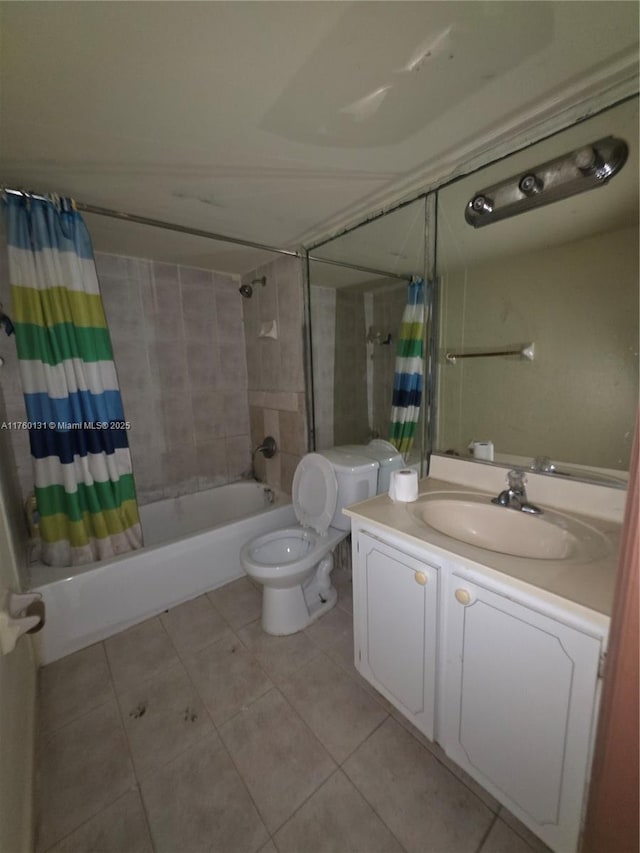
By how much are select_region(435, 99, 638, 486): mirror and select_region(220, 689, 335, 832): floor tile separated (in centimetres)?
127

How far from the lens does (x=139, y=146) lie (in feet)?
3.74

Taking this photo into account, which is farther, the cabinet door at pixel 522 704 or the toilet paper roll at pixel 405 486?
the toilet paper roll at pixel 405 486

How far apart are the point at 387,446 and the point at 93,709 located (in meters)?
1.79

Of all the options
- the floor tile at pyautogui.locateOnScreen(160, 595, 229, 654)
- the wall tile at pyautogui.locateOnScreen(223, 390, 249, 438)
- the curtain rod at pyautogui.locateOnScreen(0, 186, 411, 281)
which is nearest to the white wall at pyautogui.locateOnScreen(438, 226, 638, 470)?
the curtain rod at pyautogui.locateOnScreen(0, 186, 411, 281)

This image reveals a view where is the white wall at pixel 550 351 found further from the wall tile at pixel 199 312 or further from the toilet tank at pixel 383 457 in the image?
the wall tile at pixel 199 312

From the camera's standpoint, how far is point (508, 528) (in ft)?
3.81

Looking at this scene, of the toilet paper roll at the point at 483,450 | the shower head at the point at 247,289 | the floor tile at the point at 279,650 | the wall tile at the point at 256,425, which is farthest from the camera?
the wall tile at the point at 256,425

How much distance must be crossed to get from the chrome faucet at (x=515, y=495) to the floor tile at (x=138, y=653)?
161 centimetres

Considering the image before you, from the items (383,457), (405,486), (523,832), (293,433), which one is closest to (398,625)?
(405,486)

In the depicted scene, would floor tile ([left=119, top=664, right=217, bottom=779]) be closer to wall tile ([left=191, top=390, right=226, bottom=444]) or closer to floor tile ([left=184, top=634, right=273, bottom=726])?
floor tile ([left=184, top=634, right=273, bottom=726])

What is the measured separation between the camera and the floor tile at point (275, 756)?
1.03 meters

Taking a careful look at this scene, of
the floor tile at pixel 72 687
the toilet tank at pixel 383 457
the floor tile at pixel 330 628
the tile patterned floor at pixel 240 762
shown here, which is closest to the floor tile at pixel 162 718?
the tile patterned floor at pixel 240 762

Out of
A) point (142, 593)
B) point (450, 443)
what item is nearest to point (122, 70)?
point (450, 443)

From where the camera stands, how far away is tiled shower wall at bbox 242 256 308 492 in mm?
2271
